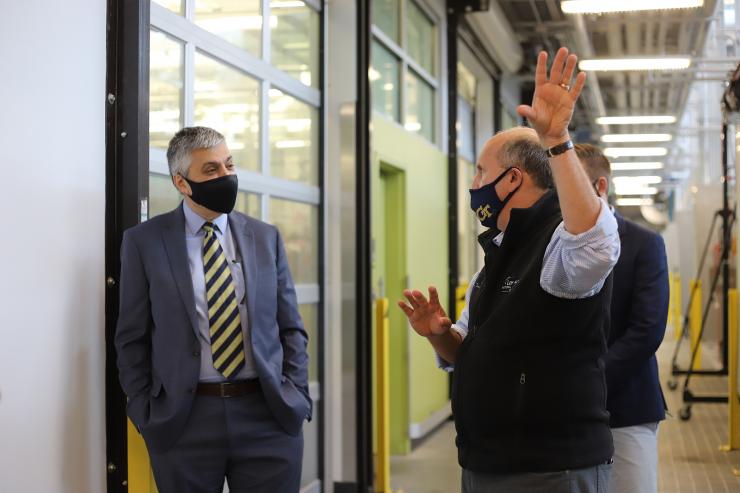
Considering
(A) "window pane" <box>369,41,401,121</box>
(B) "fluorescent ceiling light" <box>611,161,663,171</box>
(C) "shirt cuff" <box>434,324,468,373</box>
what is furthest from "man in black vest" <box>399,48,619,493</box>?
(B) "fluorescent ceiling light" <box>611,161,663,171</box>

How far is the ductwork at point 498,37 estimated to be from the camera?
9023mm

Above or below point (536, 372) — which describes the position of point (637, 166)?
above

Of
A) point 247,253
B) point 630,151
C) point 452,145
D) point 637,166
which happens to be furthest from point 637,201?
point 247,253

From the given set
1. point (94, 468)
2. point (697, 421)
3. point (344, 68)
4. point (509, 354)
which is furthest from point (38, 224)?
point (697, 421)

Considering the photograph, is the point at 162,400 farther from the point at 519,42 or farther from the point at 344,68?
the point at 519,42

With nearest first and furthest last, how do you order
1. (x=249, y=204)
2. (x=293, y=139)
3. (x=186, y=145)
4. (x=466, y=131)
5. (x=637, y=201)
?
1. (x=186, y=145)
2. (x=249, y=204)
3. (x=293, y=139)
4. (x=466, y=131)
5. (x=637, y=201)

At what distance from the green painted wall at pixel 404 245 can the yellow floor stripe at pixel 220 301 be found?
343 centimetres

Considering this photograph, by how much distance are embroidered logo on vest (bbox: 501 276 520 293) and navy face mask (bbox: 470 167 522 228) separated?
0.51ft

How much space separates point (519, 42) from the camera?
36.1 ft

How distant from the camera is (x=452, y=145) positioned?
8469mm

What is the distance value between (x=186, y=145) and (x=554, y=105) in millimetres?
1337

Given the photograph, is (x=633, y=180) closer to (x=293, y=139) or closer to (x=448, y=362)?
(x=293, y=139)

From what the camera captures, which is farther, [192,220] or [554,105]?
[192,220]

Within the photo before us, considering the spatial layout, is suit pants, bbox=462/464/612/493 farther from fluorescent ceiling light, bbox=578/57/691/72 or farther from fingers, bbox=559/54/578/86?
fluorescent ceiling light, bbox=578/57/691/72
